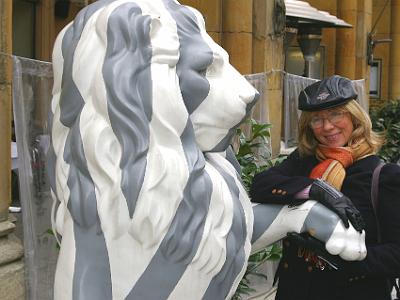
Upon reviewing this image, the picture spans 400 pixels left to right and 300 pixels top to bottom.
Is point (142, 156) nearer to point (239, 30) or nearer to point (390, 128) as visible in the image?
point (239, 30)

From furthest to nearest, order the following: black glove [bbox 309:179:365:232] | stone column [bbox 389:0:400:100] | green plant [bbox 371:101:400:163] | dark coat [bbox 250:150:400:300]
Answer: stone column [bbox 389:0:400:100]
green plant [bbox 371:101:400:163]
dark coat [bbox 250:150:400:300]
black glove [bbox 309:179:365:232]

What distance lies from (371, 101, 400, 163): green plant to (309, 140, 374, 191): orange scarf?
539cm

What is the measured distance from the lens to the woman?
2.35 meters

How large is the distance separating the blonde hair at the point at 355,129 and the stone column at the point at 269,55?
4.54 meters

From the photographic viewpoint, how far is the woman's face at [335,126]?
2.43 metres

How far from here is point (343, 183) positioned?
2414 millimetres

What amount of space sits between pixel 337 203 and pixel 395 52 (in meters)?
14.9

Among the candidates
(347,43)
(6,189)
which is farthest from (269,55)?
(347,43)

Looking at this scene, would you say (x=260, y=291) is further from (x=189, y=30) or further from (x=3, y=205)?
(x=189, y=30)

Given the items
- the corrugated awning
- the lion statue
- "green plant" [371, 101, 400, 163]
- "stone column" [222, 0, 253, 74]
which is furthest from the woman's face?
the corrugated awning

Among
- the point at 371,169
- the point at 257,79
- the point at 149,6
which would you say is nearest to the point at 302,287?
the point at 371,169

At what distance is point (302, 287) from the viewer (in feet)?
8.21

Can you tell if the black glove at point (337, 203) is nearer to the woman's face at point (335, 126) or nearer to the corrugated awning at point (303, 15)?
the woman's face at point (335, 126)

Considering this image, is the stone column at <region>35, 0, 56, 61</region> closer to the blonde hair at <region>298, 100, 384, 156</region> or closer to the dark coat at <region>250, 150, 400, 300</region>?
the blonde hair at <region>298, 100, 384, 156</region>
